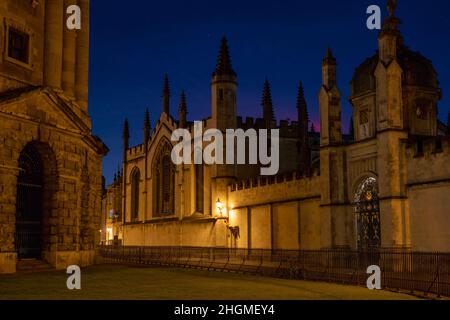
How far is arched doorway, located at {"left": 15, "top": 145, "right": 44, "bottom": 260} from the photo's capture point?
23859 millimetres

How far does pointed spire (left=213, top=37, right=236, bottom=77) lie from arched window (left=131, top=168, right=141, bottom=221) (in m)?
18.4

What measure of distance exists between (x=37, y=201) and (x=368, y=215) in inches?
Answer: 585

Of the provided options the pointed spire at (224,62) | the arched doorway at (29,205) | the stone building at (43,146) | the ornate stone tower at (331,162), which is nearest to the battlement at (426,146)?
the ornate stone tower at (331,162)

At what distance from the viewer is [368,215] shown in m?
27.6

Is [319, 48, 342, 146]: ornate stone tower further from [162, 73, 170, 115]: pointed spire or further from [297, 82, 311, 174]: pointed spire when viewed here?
[162, 73, 170, 115]: pointed spire

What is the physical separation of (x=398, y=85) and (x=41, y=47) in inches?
616

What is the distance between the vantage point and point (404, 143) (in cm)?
2555

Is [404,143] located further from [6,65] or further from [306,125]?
→ [306,125]

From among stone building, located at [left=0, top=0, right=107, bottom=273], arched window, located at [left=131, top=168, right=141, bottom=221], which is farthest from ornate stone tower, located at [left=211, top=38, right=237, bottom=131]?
arched window, located at [left=131, top=168, right=141, bottom=221]

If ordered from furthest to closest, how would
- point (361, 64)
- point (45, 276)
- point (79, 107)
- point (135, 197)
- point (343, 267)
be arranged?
point (135, 197)
point (361, 64)
point (79, 107)
point (343, 267)
point (45, 276)

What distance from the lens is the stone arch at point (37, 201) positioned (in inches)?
941

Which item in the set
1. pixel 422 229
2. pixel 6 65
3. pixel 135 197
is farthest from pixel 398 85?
pixel 135 197

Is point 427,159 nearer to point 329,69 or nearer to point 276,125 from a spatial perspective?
point 329,69

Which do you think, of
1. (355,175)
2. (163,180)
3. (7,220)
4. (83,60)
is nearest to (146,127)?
(163,180)
